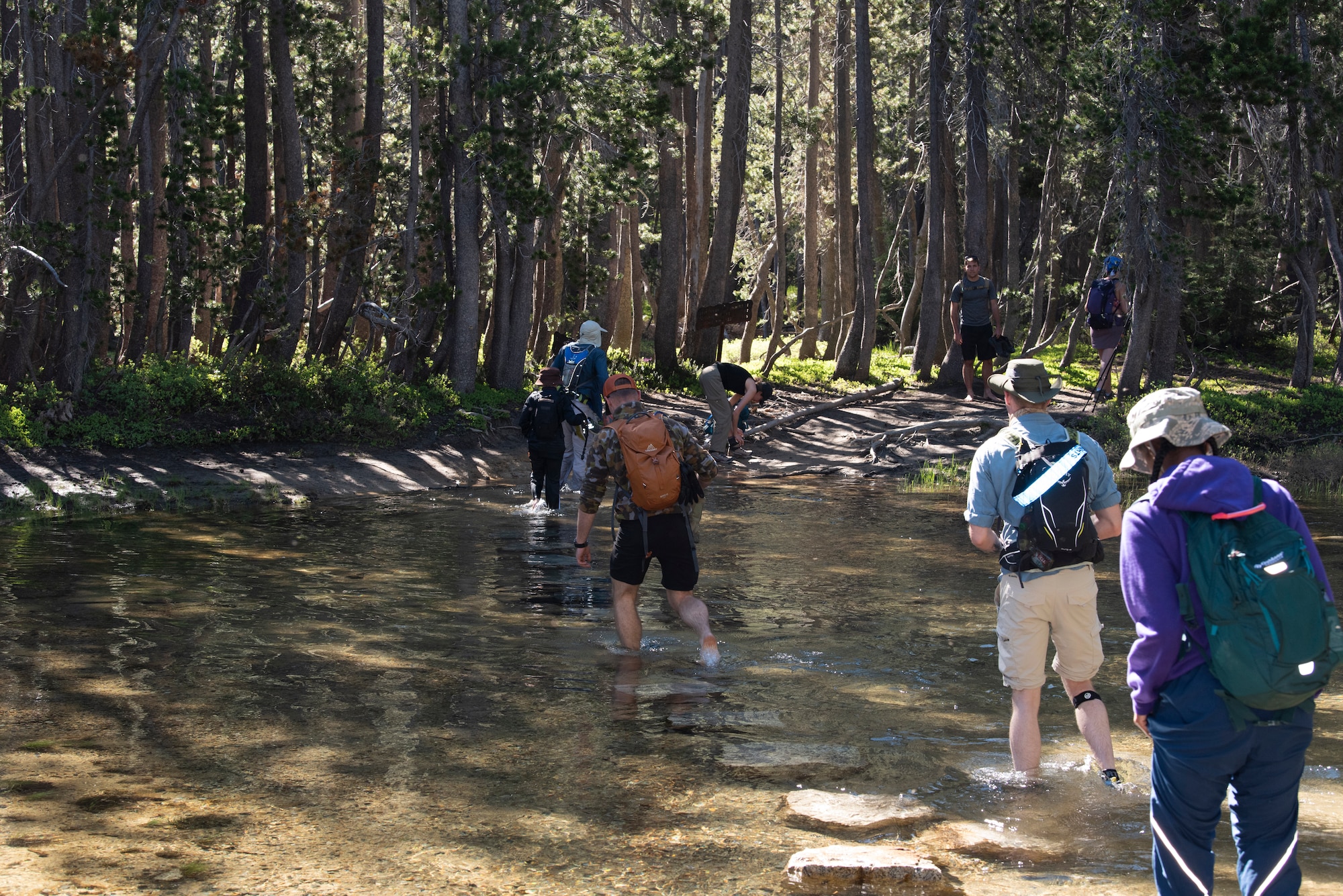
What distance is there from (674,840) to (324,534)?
8582 mm

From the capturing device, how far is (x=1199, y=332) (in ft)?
94.8

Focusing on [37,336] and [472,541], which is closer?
[472,541]

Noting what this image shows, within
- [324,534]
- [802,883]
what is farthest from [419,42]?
[802,883]

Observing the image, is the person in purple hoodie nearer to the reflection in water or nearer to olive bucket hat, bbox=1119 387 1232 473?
olive bucket hat, bbox=1119 387 1232 473

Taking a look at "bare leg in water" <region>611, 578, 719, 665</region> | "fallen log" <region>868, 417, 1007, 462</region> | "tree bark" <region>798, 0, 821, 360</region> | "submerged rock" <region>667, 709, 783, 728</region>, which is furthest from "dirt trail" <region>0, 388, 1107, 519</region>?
"tree bark" <region>798, 0, 821, 360</region>

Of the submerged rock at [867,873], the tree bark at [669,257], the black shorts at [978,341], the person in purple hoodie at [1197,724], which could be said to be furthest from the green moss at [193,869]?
the tree bark at [669,257]

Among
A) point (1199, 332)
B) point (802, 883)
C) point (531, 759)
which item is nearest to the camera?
point (802, 883)

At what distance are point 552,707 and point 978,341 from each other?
13.7 meters

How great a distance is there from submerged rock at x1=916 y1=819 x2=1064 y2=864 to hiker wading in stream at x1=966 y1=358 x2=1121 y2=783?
615 mm

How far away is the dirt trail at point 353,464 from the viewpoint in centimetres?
1478

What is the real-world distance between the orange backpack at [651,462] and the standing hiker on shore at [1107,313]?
509 inches

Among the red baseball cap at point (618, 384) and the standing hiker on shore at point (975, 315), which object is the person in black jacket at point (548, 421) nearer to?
the red baseball cap at point (618, 384)

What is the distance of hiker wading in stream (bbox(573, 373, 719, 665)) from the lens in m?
7.55

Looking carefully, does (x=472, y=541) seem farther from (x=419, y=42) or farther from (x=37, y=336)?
(x=419, y=42)
